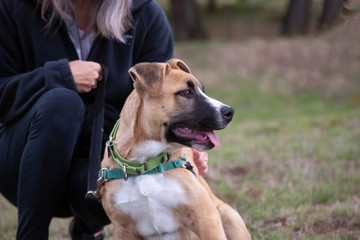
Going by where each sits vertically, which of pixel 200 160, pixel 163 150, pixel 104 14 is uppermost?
pixel 104 14

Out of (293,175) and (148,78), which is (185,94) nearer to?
(148,78)

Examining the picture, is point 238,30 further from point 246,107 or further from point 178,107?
point 178,107

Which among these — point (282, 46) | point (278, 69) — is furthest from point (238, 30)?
point (278, 69)

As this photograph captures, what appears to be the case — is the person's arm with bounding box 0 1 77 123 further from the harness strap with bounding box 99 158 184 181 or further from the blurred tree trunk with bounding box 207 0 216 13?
the blurred tree trunk with bounding box 207 0 216 13

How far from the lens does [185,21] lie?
1827cm

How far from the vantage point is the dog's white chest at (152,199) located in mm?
2768

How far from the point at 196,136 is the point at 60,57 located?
3.88ft

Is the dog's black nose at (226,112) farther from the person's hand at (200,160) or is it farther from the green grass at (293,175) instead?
the green grass at (293,175)

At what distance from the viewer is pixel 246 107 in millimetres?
11195

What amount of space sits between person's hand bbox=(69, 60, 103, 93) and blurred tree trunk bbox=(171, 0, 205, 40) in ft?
49.7

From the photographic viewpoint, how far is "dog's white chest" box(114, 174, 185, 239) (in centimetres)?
277

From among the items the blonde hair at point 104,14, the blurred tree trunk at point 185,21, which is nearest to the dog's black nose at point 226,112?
the blonde hair at point 104,14

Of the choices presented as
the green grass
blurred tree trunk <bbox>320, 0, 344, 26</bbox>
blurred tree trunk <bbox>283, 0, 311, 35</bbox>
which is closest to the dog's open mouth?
the green grass

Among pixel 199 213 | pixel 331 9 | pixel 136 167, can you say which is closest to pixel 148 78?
pixel 136 167
